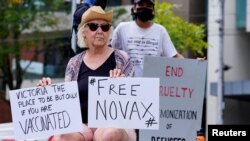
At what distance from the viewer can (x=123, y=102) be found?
6.78m

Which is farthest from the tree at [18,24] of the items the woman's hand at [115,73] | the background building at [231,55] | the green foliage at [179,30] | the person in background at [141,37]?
the woman's hand at [115,73]

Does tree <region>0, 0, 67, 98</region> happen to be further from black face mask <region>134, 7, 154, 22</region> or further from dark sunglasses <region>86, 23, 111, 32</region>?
dark sunglasses <region>86, 23, 111, 32</region>

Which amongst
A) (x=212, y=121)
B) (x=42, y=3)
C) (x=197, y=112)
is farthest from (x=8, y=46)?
(x=197, y=112)

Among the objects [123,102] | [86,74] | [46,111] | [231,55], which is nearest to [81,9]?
[86,74]

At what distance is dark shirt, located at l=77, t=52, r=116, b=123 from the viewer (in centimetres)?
723

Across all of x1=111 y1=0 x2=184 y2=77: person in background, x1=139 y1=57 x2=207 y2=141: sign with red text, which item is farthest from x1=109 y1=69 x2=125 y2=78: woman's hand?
x1=111 y1=0 x2=184 y2=77: person in background

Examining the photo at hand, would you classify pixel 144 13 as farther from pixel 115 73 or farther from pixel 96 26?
pixel 115 73

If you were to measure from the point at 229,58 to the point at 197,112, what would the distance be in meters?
34.7

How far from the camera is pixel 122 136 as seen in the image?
22.2 ft

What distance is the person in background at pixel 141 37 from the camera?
27.4ft

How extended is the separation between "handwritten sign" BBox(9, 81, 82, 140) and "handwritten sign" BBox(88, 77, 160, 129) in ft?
0.48

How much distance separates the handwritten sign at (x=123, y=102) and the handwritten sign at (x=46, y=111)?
0.15 m

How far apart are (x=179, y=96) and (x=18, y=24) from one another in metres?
28.1

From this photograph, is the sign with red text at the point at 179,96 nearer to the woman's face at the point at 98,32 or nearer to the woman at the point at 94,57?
the woman at the point at 94,57
